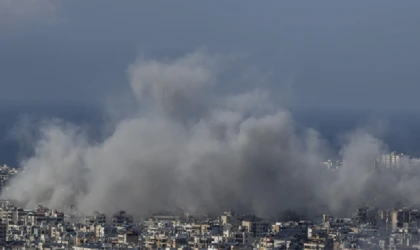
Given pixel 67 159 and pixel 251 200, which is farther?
pixel 67 159

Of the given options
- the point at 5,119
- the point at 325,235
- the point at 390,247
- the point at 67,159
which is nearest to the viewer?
the point at 390,247

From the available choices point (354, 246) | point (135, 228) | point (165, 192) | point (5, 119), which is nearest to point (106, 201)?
point (165, 192)

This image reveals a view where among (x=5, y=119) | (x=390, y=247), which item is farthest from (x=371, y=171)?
(x=5, y=119)

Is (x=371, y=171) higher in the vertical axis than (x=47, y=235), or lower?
higher

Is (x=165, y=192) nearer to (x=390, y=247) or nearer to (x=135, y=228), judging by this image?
(x=135, y=228)

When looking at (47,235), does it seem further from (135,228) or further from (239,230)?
(239,230)

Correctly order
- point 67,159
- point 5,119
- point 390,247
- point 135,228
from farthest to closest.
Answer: point 5,119 → point 67,159 → point 135,228 → point 390,247

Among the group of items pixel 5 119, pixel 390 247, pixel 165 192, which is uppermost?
pixel 5 119
